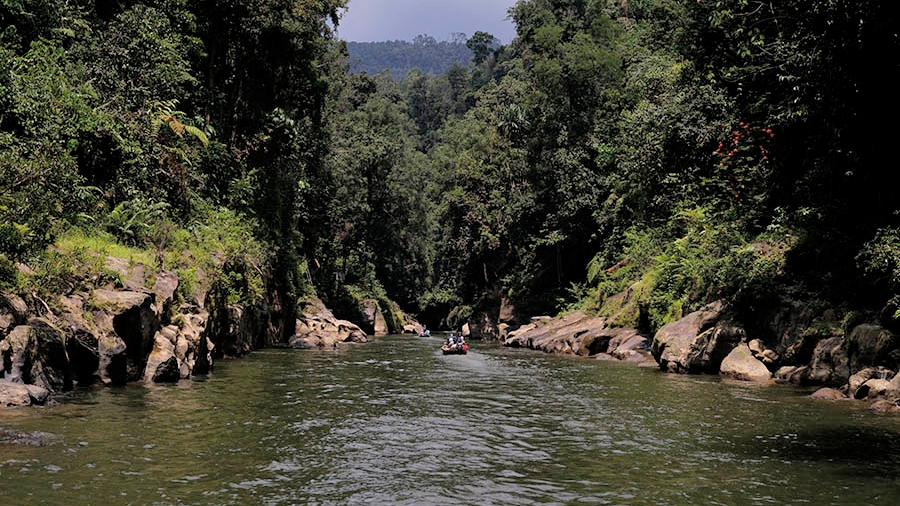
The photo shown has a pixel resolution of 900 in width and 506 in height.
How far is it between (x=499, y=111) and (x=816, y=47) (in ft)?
178

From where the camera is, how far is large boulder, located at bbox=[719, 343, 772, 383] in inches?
739

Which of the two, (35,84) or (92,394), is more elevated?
(35,84)

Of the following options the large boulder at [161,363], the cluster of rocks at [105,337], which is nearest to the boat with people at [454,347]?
the cluster of rocks at [105,337]

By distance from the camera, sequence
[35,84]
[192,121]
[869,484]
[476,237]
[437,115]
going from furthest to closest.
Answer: [437,115], [476,237], [192,121], [35,84], [869,484]

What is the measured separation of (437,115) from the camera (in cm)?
13675

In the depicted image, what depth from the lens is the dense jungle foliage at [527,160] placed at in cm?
1596

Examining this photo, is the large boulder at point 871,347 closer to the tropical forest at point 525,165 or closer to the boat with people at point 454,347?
the tropical forest at point 525,165

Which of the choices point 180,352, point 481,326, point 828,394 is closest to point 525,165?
point 481,326

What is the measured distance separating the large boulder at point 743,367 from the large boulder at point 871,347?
2.63 m

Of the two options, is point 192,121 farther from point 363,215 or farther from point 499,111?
point 499,111

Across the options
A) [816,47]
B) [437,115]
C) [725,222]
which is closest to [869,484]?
Result: [816,47]

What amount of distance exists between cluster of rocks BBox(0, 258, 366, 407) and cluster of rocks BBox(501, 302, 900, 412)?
530 inches

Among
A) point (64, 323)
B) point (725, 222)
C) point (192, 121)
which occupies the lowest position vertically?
point (64, 323)

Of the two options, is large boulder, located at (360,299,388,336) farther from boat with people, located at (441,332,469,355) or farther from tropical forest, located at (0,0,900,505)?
boat with people, located at (441,332,469,355)
